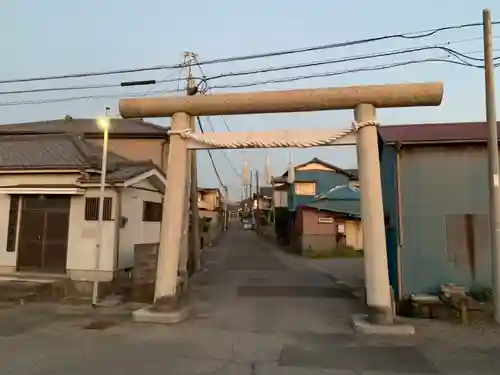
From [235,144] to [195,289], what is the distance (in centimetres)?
650

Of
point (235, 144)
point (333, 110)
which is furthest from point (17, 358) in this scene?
point (333, 110)

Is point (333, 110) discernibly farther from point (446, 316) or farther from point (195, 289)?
point (195, 289)

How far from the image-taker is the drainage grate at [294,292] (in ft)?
42.7

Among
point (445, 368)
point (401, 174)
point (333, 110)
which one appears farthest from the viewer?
point (401, 174)

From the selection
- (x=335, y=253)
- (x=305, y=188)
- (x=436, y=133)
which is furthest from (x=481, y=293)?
(x=305, y=188)

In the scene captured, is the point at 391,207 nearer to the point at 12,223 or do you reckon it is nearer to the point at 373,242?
the point at 373,242

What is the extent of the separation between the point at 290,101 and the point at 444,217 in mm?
4666

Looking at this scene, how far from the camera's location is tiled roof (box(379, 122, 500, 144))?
34.4ft

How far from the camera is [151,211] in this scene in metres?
16.7

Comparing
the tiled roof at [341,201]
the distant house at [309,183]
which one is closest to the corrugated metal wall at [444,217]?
the tiled roof at [341,201]

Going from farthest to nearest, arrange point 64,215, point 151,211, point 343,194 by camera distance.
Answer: point 343,194 < point 151,211 < point 64,215

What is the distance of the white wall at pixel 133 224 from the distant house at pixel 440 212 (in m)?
8.19

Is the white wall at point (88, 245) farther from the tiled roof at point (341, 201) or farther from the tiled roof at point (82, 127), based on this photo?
the tiled roof at point (341, 201)

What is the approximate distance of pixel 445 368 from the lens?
623 cm
